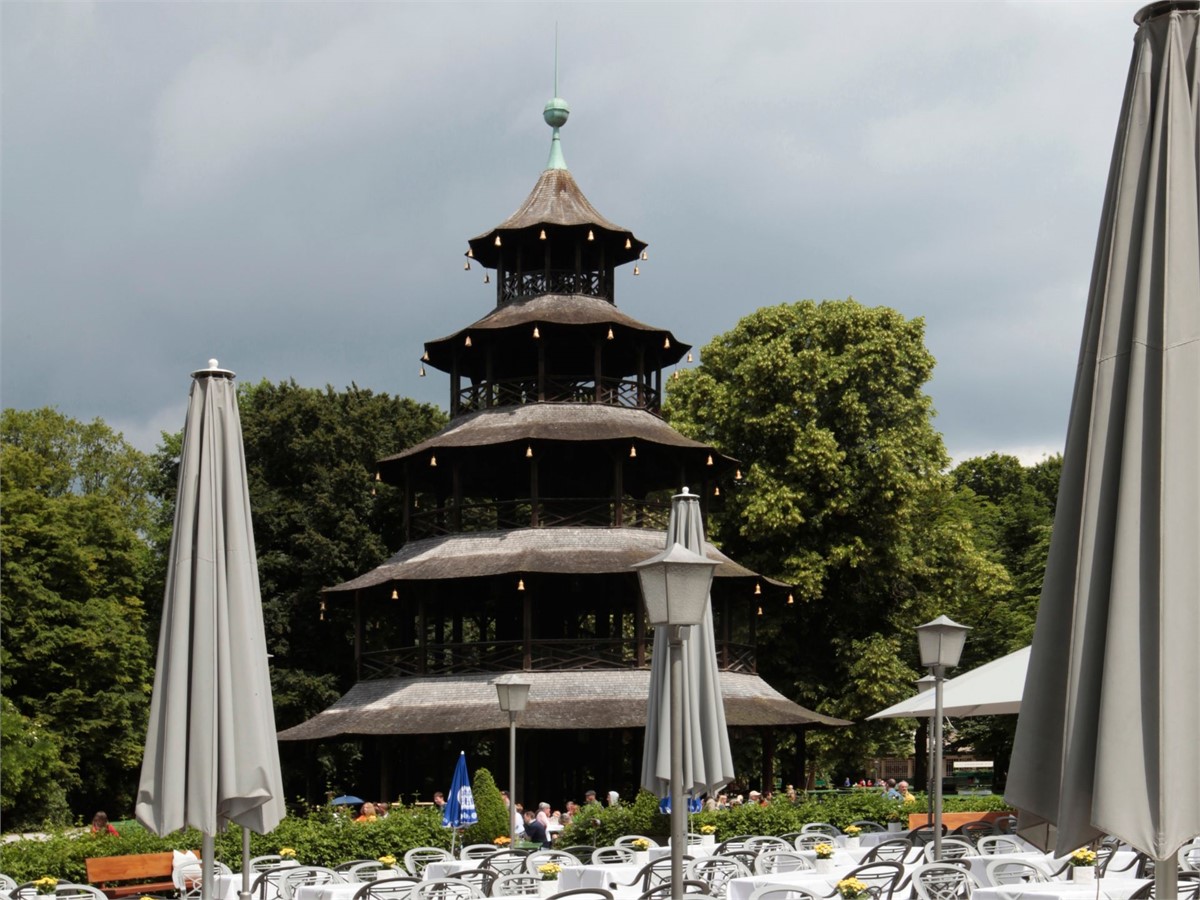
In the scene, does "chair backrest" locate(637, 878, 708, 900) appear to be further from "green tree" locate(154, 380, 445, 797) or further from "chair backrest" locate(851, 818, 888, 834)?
"green tree" locate(154, 380, 445, 797)

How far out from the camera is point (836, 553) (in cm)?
4428

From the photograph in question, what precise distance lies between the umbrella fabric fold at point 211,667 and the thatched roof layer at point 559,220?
3013 centimetres

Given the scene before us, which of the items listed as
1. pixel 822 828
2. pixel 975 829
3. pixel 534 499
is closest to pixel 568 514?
pixel 534 499

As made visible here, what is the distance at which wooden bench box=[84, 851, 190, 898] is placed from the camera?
19359 millimetres

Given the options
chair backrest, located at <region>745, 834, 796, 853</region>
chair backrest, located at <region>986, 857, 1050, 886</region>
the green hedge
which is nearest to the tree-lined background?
the green hedge

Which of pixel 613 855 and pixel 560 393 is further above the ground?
pixel 560 393

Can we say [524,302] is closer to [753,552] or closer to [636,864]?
[753,552]

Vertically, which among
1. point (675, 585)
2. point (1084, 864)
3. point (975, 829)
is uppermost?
point (675, 585)

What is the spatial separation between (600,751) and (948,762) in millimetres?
44908

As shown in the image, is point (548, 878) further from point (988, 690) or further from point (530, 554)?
point (530, 554)

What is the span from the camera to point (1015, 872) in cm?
1542

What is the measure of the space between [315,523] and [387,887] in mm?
36380

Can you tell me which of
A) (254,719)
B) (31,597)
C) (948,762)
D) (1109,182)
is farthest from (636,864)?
(948,762)

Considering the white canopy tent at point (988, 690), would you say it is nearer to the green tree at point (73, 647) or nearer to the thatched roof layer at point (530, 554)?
the thatched roof layer at point (530, 554)
